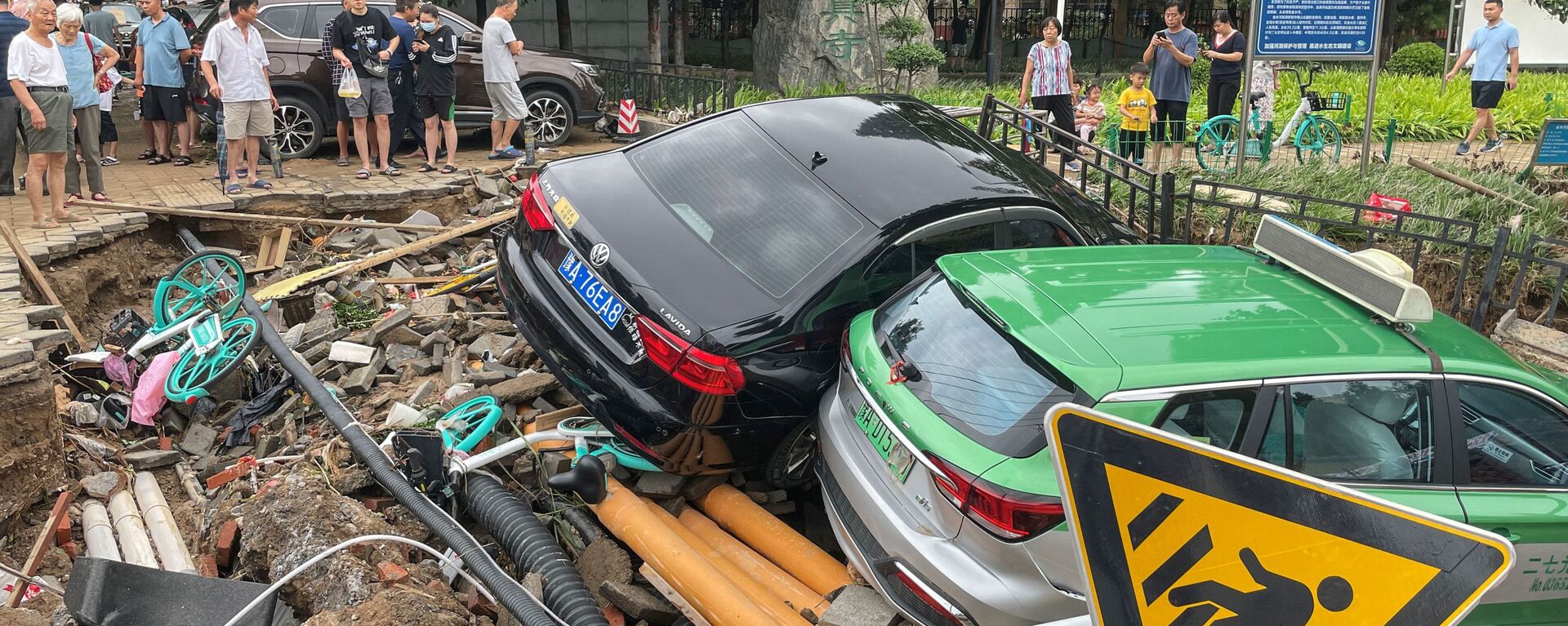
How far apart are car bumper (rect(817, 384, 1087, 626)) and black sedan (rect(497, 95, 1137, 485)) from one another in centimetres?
38

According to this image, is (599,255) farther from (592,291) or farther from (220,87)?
(220,87)

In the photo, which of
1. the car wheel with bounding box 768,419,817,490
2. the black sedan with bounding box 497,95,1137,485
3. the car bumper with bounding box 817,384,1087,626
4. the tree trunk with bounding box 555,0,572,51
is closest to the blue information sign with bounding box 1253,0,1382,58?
the black sedan with bounding box 497,95,1137,485

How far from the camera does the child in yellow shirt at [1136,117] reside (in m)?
10.3

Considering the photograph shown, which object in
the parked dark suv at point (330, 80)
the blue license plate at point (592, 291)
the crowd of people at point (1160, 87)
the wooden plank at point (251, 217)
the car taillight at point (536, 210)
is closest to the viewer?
the blue license plate at point (592, 291)

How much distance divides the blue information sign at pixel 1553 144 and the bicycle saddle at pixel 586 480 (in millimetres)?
6853

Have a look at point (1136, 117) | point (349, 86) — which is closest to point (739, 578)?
point (349, 86)

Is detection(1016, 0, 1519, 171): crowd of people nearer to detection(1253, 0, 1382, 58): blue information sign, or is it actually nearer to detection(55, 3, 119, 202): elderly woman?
detection(1253, 0, 1382, 58): blue information sign

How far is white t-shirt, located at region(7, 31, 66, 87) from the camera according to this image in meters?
7.67

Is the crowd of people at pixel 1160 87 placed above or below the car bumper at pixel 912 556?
above

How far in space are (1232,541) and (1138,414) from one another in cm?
128

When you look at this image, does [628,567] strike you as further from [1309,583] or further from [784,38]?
[784,38]

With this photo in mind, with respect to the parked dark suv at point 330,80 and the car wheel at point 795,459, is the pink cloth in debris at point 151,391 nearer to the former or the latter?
the car wheel at point 795,459

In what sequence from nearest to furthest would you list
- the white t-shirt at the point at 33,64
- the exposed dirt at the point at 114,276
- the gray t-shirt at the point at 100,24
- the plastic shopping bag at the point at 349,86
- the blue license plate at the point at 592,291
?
the blue license plate at the point at 592,291
the exposed dirt at the point at 114,276
the white t-shirt at the point at 33,64
the plastic shopping bag at the point at 349,86
the gray t-shirt at the point at 100,24

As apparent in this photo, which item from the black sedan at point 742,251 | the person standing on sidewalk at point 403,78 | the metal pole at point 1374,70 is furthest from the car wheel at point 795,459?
the person standing on sidewalk at point 403,78
